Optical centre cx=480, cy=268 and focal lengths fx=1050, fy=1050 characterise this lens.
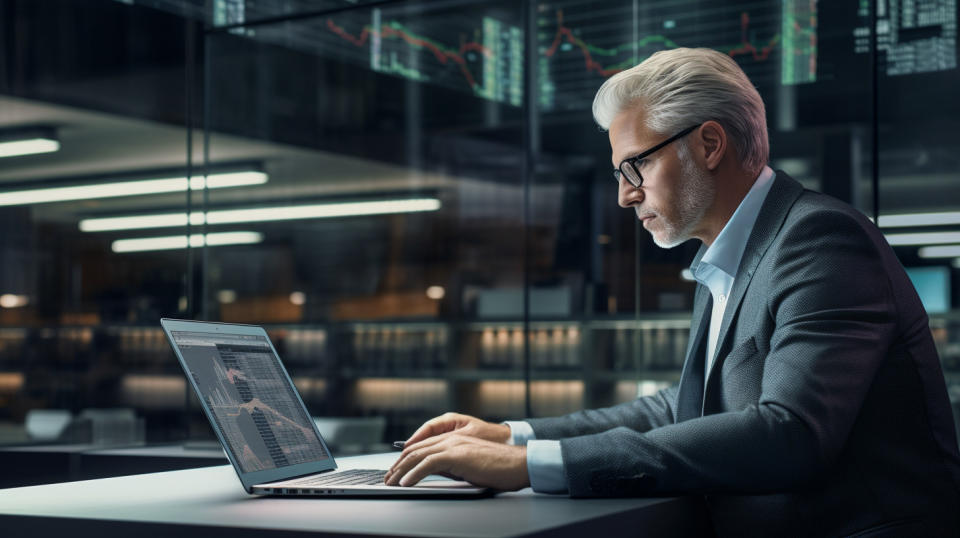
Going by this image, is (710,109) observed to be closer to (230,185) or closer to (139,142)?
(230,185)

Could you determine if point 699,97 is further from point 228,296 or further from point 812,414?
point 228,296

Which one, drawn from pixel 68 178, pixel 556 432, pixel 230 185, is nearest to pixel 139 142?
pixel 68 178

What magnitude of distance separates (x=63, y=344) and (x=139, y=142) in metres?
1.36

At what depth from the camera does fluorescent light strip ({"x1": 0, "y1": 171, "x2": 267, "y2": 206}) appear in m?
5.42

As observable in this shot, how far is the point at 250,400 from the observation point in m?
1.33

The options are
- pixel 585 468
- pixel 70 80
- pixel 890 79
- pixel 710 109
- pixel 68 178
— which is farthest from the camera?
pixel 68 178

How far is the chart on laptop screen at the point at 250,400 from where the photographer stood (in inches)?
48.3

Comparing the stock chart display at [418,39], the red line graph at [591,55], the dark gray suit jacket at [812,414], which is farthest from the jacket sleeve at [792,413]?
the stock chart display at [418,39]

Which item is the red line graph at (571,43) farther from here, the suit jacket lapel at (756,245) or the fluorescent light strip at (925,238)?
the suit jacket lapel at (756,245)

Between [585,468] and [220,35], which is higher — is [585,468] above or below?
below

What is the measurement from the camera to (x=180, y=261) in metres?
6.98

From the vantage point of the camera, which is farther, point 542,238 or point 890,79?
point 542,238

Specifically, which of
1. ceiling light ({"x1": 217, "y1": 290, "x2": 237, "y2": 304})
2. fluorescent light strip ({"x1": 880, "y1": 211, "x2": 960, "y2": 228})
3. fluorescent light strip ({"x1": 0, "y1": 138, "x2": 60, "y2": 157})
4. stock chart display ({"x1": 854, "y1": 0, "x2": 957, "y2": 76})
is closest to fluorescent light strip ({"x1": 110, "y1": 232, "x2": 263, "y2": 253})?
ceiling light ({"x1": 217, "y1": 290, "x2": 237, "y2": 304})

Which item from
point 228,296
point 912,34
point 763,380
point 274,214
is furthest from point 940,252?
point 228,296
